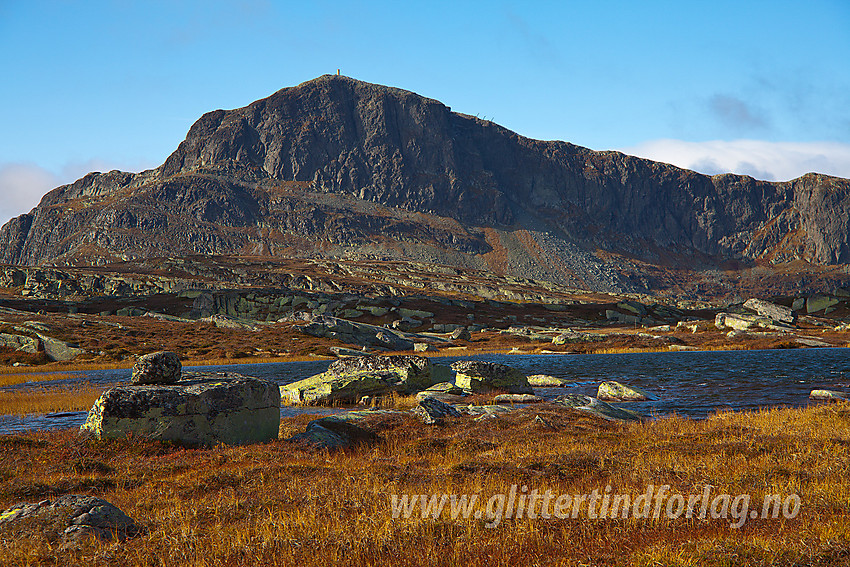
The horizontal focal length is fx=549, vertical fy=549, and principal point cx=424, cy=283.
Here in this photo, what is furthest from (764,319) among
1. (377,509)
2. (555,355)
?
(377,509)

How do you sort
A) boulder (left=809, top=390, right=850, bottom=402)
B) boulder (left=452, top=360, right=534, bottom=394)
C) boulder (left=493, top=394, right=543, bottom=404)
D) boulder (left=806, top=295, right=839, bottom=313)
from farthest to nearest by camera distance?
boulder (left=806, top=295, right=839, bottom=313) < boulder (left=452, top=360, right=534, bottom=394) < boulder (left=493, top=394, right=543, bottom=404) < boulder (left=809, top=390, right=850, bottom=402)

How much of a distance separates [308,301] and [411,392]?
121700 millimetres

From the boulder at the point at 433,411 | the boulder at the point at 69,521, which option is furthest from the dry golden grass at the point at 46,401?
the boulder at the point at 69,521

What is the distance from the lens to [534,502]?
9766 millimetres

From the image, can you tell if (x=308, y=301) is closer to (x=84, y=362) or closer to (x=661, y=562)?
(x=84, y=362)

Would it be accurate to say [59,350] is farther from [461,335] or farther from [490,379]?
[461,335]

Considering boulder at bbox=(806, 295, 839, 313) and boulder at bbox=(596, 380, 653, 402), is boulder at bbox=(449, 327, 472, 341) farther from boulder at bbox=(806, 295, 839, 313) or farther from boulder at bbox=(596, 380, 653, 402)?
boulder at bbox=(806, 295, 839, 313)

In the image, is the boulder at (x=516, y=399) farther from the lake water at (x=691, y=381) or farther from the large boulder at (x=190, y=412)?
Answer: the large boulder at (x=190, y=412)

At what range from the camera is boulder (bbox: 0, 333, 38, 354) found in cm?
6819

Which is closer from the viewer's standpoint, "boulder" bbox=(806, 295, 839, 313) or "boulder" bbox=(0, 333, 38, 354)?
"boulder" bbox=(0, 333, 38, 354)

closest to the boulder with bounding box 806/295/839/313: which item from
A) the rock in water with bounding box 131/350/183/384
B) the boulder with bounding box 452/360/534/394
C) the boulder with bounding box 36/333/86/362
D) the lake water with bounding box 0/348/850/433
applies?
the lake water with bounding box 0/348/850/433

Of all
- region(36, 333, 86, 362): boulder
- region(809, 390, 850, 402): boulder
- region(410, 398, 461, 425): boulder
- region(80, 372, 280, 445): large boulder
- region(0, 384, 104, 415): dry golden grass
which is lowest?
region(36, 333, 86, 362): boulder

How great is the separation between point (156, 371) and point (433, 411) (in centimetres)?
1031

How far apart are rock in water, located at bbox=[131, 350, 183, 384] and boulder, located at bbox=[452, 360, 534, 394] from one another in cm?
2022
